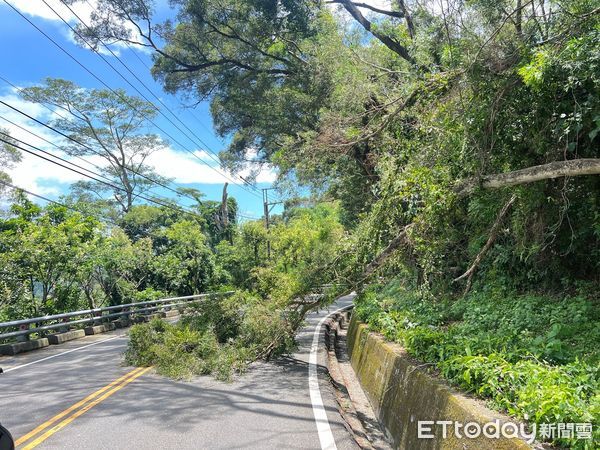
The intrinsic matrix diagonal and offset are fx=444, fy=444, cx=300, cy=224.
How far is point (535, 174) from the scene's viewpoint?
19.0 ft

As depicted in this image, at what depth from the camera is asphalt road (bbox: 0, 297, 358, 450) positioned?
17.3 ft

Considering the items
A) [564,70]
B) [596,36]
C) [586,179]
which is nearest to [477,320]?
[586,179]

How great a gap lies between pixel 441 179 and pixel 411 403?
3996mm

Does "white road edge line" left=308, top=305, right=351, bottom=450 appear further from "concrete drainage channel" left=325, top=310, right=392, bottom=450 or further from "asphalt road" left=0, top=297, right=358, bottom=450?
"concrete drainage channel" left=325, top=310, right=392, bottom=450

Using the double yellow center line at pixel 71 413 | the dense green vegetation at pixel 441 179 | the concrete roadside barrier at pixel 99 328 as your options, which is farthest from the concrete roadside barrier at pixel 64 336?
the double yellow center line at pixel 71 413

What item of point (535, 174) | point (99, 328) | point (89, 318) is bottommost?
point (99, 328)

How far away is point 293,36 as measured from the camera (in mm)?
16672

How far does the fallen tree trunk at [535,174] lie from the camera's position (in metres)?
5.16

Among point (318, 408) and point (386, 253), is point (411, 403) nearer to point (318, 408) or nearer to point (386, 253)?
point (318, 408)

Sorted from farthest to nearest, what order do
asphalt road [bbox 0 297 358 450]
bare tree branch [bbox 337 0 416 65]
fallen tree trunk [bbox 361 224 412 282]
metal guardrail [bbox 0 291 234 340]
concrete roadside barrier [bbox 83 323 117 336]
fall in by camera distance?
concrete roadside barrier [bbox 83 323 117 336]
bare tree branch [bbox 337 0 416 65]
metal guardrail [bbox 0 291 234 340]
fallen tree trunk [bbox 361 224 412 282]
asphalt road [bbox 0 297 358 450]

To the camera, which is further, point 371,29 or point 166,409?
point 371,29

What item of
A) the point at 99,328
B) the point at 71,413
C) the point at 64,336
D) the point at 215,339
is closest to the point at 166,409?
the point at 71,413

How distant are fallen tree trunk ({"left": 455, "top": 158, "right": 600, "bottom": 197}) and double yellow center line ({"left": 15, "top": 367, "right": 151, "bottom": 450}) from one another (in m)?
6.67

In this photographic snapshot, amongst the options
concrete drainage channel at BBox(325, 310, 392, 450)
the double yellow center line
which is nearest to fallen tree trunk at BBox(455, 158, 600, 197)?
concrete drainage channel at BBox(325, 310, 392, 450)
